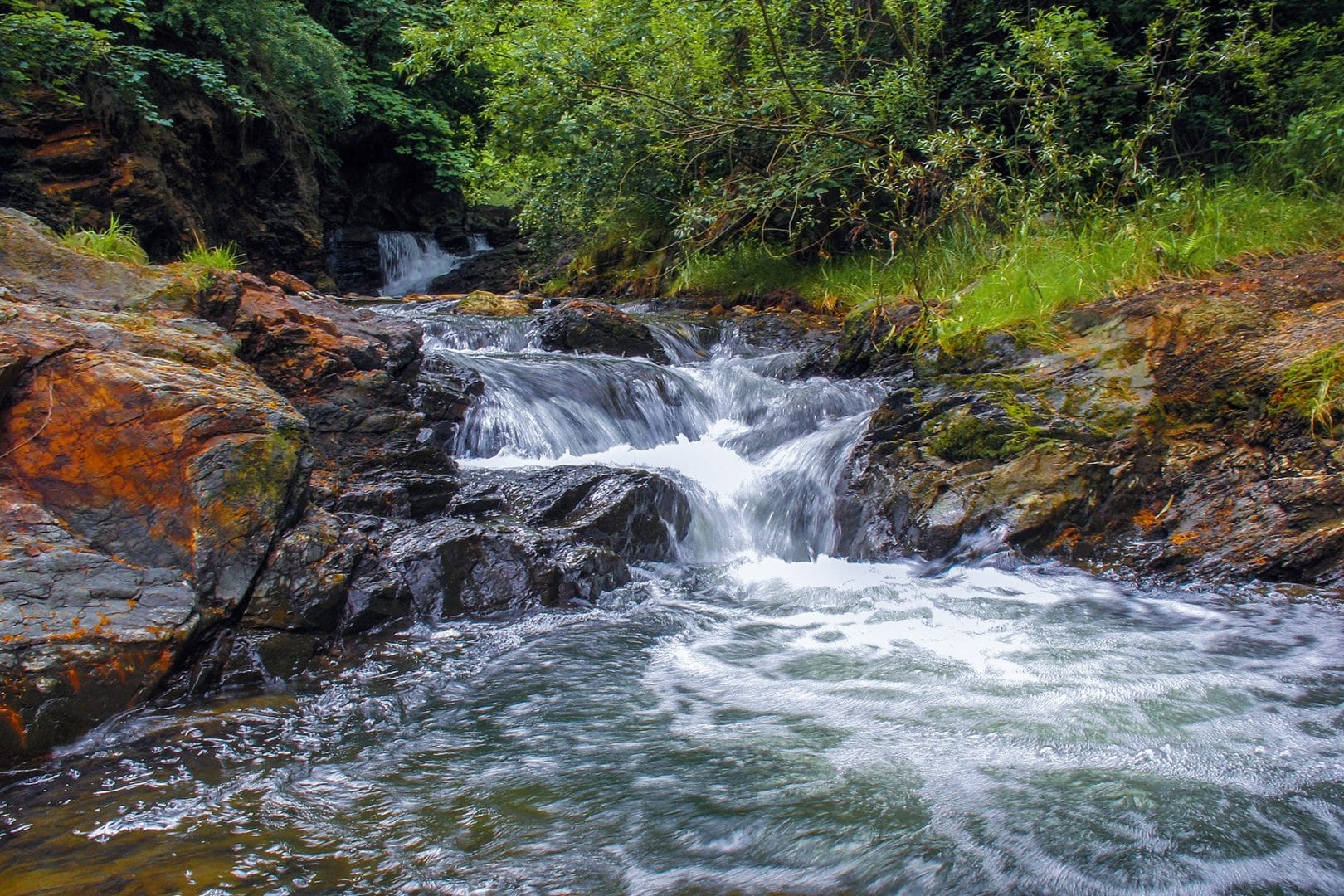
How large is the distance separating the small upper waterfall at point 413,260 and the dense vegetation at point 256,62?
4.42ft

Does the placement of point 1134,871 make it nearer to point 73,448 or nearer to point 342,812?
point 342,812

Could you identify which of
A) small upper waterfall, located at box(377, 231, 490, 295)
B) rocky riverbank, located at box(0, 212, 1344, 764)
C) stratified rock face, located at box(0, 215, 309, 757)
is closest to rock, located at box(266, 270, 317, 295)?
rocky riverbank, located at box(0, 212, 1344, 764)

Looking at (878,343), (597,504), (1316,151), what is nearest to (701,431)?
(878,343)

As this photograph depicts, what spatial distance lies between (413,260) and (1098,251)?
14.1 m

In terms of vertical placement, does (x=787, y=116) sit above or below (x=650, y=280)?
above

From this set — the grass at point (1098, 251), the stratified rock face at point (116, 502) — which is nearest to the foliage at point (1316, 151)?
the grass at point (1098, 251)

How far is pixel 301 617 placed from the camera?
143 inches

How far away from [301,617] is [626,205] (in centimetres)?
906

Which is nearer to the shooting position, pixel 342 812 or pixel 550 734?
pixel 342 812

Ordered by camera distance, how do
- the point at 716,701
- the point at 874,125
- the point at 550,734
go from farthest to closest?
the point at 874,125, the point at 716,701, the point at 550,734

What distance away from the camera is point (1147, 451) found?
4.97 meters

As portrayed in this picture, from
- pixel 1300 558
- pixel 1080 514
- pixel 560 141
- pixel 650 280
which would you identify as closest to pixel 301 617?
pixel 1080 514

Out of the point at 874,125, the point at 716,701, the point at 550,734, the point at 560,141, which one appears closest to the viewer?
the point at 550,734

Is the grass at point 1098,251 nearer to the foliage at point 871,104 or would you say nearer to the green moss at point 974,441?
the foliage at point 871,104
